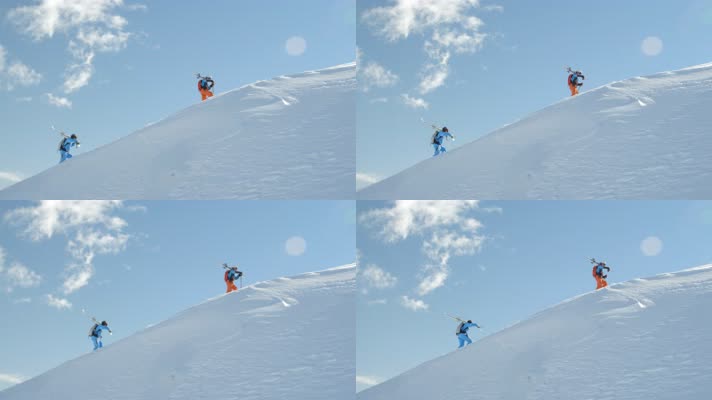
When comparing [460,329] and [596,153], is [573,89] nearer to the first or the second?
[596,153]

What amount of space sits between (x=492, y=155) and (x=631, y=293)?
6.58 meters

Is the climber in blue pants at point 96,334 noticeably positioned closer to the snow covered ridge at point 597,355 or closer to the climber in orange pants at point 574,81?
the snow covered ridge at point 597,355

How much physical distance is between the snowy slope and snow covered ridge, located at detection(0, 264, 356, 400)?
3.38 meters

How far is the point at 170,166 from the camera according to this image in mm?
19219

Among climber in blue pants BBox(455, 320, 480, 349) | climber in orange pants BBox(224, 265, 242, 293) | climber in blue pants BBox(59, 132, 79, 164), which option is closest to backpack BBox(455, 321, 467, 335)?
climber in blue pants BBox(455, 320, 480, 349)

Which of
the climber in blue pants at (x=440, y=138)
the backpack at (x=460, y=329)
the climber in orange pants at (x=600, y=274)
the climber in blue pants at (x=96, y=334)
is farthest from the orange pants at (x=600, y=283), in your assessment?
the climber in blue pants at (x=96, y=334)

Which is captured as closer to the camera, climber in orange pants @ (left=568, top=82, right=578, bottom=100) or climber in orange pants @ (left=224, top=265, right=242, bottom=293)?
climber in orange pants @ (left=224, top=265, right=242, bottom=293)

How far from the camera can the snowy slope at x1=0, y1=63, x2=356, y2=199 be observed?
1858 centimetres

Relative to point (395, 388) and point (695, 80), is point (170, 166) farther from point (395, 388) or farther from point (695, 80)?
point (695, 80)

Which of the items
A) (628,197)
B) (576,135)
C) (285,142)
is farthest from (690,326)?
(285,142)

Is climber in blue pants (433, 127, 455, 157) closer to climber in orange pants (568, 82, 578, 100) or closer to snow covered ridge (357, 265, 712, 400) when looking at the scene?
climber in orange pants (568, 82, 578, 100)

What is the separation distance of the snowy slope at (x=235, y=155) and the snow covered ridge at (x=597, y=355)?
6249 millimetres

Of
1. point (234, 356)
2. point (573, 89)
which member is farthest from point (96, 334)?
point (573, 89)

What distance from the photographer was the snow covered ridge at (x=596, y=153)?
1822 centimetres
